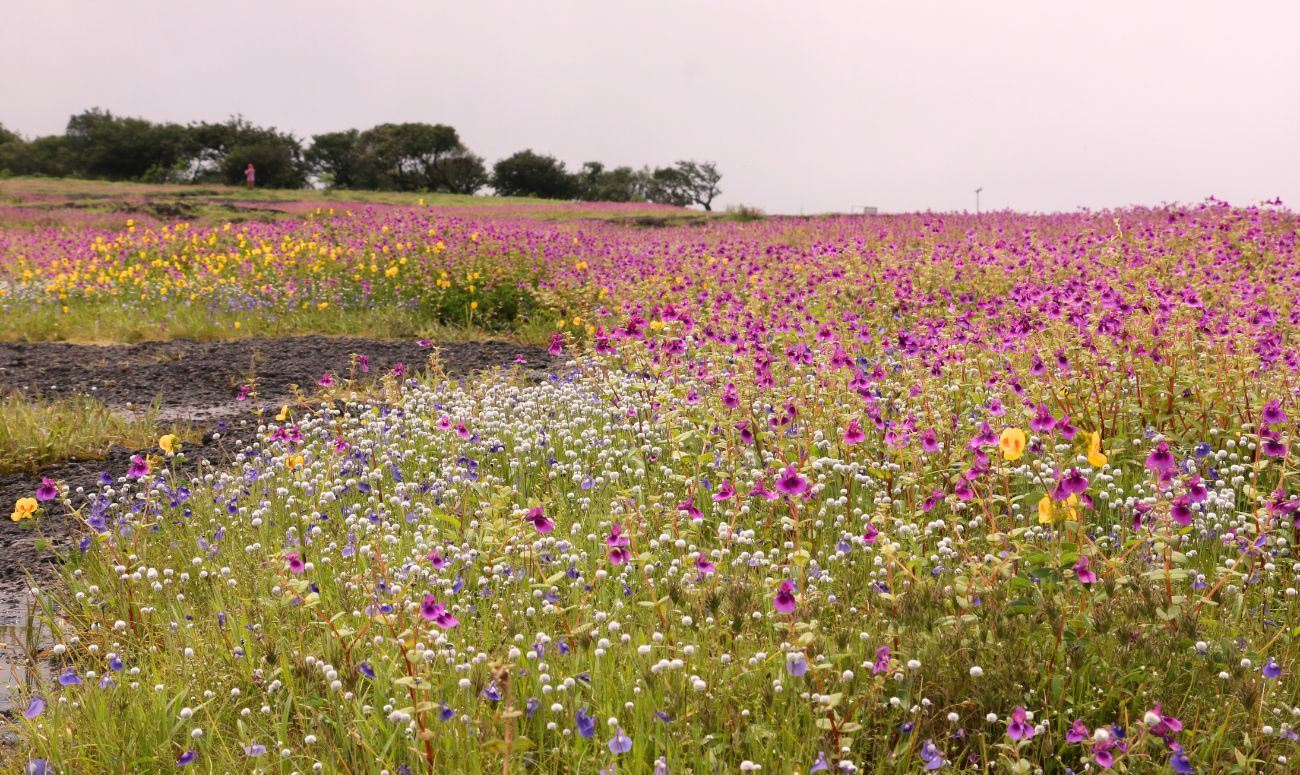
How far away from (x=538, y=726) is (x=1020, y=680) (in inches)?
56.1

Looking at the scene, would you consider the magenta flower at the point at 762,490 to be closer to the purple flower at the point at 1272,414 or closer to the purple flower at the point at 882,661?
the purple flower at the point at 882,661

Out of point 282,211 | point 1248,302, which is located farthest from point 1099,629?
point 282,211

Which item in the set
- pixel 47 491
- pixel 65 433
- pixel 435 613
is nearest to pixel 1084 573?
pixel 435 613

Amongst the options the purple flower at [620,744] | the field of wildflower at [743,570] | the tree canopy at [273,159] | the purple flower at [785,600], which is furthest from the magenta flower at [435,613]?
the tree canopy at [273,159]

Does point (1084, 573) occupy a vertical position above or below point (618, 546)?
above

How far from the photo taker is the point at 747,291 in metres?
10.1

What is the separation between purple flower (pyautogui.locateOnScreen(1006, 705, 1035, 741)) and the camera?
2131 mm

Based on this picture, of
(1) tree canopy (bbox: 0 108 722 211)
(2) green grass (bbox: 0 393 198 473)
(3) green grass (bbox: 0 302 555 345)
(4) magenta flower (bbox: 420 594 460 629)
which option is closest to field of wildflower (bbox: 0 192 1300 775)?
(4) magenta flower (bbox: 420 594 460 629)

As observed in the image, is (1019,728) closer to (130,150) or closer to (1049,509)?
(1049,509)

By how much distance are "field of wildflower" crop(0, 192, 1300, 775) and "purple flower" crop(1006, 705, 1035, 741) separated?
0.01 meters

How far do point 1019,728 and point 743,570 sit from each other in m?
1.33

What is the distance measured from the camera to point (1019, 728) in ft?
7.20

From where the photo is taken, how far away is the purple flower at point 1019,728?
6.99 feet

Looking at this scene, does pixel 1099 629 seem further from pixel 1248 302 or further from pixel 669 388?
pixel 1248 302
